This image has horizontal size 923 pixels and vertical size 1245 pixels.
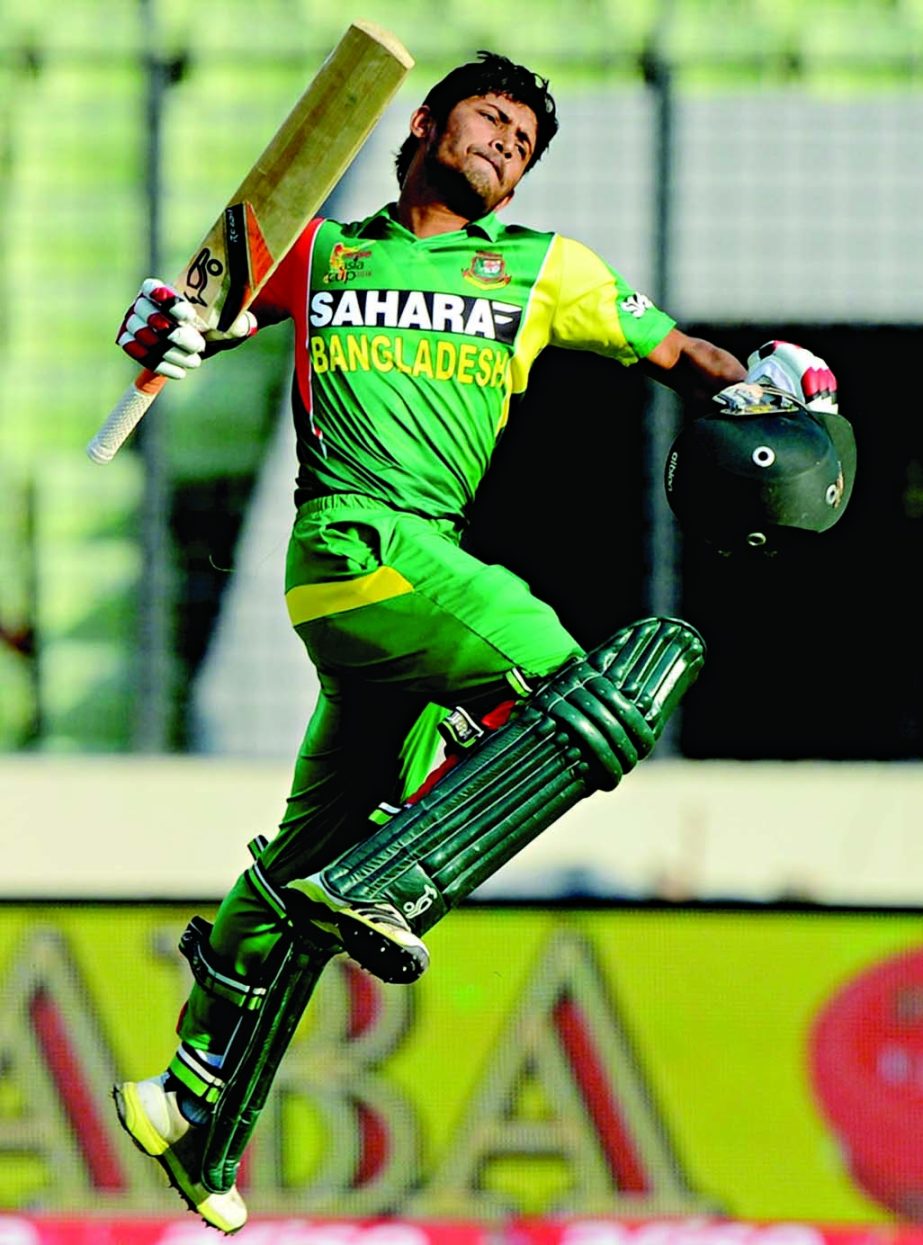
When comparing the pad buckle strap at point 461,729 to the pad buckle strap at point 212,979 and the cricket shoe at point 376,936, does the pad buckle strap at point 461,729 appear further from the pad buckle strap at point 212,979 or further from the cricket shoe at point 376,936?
the pad buckle strap at point 212,979

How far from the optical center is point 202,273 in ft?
13.2

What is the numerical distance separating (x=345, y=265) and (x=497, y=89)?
390 mm

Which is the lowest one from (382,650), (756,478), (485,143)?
(382,650)

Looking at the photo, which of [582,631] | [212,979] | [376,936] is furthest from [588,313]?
[582,631]

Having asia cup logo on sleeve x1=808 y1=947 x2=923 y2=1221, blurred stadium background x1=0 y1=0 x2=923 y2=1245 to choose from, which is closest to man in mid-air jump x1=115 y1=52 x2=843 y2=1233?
blurred stadium background x1=0 y1=0 x2=923 y2=1245

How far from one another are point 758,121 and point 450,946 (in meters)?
2.78

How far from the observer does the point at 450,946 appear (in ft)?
24.5

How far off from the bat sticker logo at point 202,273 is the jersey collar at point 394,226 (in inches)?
14.0

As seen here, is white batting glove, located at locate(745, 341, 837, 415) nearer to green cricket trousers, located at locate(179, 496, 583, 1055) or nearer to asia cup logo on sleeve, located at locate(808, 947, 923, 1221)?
green cricket trousers, located at locate(179, 496, 583, 1055)

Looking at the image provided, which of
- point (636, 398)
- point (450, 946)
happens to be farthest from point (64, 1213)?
point (636, 398)

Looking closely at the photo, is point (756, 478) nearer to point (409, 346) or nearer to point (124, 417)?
point (409, 346)

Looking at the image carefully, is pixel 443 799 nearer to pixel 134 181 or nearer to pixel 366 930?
pixel 366 930

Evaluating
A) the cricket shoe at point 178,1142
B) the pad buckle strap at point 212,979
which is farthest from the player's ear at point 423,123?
the cricket shoe at point 178,1142

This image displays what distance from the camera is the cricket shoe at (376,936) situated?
146 inches
